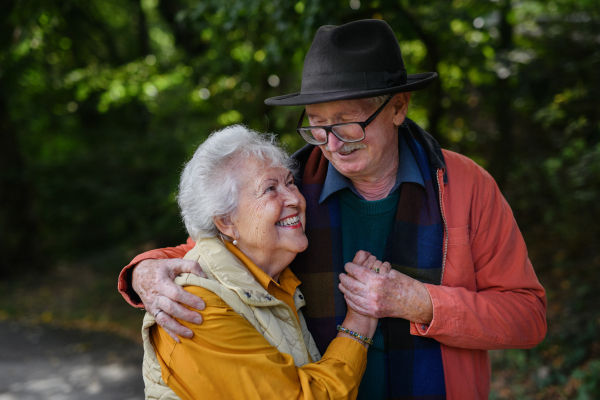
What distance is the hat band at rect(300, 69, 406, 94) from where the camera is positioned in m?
1.73

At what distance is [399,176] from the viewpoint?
1.93 metres

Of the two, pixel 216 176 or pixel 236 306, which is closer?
pixel 236 306

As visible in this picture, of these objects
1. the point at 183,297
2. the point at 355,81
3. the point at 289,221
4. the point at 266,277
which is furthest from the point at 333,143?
the point at 183,297

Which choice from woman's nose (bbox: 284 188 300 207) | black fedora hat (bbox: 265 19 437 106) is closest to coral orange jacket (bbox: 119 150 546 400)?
black fedora hat (bbox: 265 19 437 106)

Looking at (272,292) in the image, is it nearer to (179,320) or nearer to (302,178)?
(179,320)

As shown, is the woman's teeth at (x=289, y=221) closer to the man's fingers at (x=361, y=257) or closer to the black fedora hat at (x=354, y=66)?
the man's fingers at (x=361, y=257)

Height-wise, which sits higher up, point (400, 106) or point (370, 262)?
point (400, 106)

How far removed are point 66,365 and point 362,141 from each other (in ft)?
15.8

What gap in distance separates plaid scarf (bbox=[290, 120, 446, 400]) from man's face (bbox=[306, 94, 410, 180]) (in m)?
0.17

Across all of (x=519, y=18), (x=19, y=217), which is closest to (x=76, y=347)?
(x=19, y=217)

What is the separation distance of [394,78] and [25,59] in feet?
21.8

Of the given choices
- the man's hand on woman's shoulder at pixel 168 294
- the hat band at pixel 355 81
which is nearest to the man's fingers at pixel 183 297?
the man's hand on woman's shoulder at pixel 168 294

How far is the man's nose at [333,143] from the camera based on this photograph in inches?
71.0

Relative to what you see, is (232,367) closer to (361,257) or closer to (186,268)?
(186,268)
